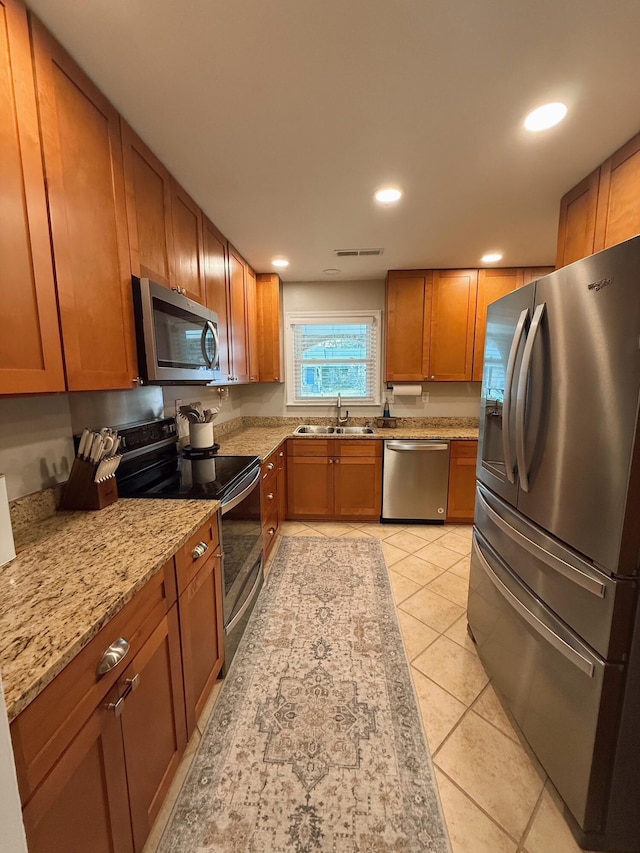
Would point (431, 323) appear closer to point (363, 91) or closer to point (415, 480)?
point (415, 480)

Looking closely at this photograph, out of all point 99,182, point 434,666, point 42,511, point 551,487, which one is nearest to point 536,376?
point 551,487

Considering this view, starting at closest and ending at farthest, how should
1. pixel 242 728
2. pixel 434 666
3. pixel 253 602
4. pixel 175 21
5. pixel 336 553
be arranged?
pixel 175 21 < pixel 242 728 < pixel 434 666 < pixel 253 602 < pixel 336 553

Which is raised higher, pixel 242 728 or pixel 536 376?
pixel 536 376

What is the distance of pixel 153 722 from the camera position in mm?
1032

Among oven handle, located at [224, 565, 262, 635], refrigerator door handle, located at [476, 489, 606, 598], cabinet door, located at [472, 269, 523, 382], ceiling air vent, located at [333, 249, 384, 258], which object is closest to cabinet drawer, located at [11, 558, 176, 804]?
oven handle, located at [224, 565, 262, 635]

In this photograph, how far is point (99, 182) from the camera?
123 centimetres

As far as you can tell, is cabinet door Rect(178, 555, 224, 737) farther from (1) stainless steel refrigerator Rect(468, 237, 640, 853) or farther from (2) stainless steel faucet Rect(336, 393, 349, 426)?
(2) stainless steel faucet Rect(336, 393, 349, 426)

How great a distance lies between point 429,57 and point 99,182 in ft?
3.98

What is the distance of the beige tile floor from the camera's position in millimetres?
1088

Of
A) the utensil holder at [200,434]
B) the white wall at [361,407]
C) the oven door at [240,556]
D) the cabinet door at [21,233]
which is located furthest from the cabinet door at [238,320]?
the cabinet door at [21,233]

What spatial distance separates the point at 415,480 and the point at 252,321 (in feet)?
7.20

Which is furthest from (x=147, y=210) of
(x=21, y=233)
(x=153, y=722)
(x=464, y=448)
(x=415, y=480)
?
(x=464, y=448)

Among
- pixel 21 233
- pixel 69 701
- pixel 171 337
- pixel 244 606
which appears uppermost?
pixel 21 233

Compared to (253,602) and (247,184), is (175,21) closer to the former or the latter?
(247,184)
